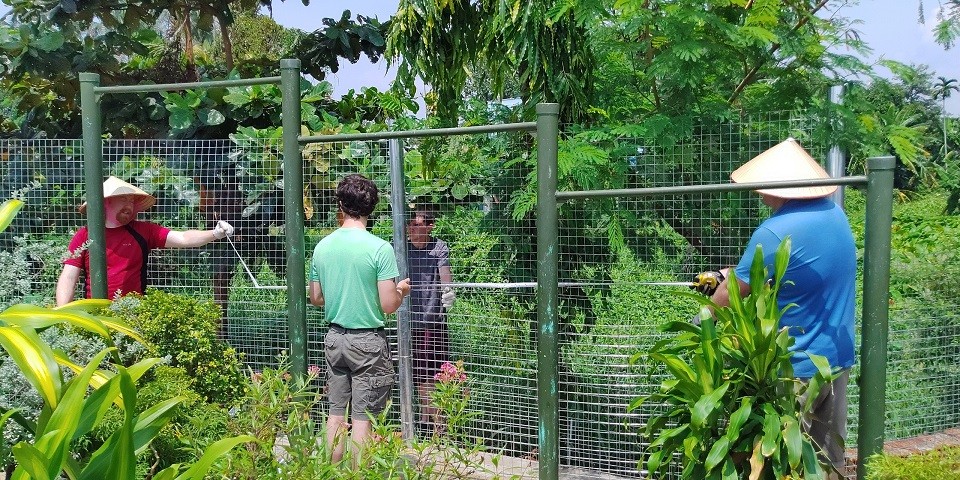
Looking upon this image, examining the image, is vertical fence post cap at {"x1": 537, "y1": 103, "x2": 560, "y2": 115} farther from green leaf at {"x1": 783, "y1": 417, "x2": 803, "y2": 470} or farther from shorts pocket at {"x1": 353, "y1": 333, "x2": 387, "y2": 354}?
green leaf at {"x1": 783, "y1": 417, "x2": 803, "y2": 470}

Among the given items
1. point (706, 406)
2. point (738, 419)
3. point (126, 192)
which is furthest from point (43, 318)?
point (738, 419)

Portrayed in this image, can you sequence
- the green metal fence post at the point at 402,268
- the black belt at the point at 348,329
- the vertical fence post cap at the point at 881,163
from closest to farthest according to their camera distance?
1. the vertical fence post cap at the point at 881,163
2. the black belt at the point at 348,329
3. the green metal fence post at the point at 402,268

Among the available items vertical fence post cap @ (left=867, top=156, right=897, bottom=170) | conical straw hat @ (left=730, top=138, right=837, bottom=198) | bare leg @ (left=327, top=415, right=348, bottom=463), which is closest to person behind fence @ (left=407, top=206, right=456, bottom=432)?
bare leg @ (left=327, top=415, right=348, bottom=463)

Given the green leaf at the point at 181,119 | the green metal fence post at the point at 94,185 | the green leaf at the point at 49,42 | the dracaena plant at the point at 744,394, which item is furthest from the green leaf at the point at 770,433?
the green leaf at the point at 49,42

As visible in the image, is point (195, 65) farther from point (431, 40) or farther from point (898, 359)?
point (898, 359)

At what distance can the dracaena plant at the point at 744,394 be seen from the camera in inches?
135

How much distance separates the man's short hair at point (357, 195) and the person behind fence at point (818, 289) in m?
1.83

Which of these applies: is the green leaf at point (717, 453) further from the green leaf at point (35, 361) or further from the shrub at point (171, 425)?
the green leaf at point (35, 361)

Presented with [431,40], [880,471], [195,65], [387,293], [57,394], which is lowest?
[880,471]

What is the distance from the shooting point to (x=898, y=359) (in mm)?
5031

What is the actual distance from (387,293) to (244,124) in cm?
343

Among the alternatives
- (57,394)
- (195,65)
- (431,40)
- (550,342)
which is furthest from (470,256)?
(195,65)

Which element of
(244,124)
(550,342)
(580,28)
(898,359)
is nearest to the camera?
(550,342)

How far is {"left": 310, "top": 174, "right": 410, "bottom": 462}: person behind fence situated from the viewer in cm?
441
